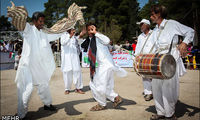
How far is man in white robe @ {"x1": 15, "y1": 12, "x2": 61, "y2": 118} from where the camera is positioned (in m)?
3.24

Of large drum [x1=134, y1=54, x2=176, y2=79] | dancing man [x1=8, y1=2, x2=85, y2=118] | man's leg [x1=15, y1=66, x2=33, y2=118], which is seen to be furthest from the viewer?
man's leg [x1=15, y1=66, x2=33, y2=118]

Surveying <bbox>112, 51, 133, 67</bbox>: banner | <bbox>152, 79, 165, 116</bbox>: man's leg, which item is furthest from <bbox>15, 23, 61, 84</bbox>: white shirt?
<bbox>112, 51, 133, 67</bbox>: banner

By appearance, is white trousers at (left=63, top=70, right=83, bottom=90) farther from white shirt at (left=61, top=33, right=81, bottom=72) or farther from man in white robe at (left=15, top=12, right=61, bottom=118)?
man in white robe at (left=15, top=12, right=61, bottom=118)

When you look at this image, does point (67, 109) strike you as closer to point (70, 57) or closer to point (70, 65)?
point (70, 65)

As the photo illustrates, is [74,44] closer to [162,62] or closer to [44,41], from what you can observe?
[44,41]

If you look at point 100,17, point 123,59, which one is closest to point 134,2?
point 100,17

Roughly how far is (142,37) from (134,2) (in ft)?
134

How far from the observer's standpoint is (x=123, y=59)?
1196cm

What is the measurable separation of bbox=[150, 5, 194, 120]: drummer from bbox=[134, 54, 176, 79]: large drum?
0.24m

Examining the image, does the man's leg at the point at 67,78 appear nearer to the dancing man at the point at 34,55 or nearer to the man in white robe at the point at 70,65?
the man in white robe at the point at 70,65

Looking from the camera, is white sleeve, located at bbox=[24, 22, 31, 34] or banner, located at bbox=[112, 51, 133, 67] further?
banner, located at bbox=[112, 51, 133, 67]

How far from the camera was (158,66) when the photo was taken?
9.05ft

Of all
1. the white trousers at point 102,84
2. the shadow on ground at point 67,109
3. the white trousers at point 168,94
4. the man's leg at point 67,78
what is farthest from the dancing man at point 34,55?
the white trousers at point 168,94

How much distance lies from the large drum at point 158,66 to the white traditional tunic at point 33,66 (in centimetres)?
197
